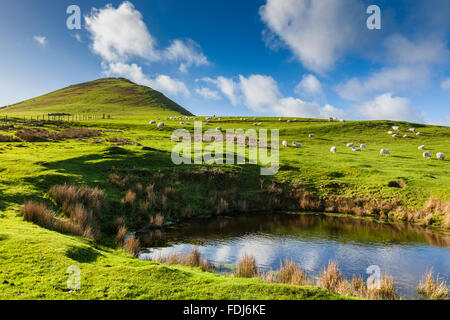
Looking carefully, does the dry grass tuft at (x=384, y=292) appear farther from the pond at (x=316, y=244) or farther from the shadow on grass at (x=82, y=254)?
the shadow on grass at (x=82, y=254)

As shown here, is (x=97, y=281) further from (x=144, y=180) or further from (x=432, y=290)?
(x=144, y=180)

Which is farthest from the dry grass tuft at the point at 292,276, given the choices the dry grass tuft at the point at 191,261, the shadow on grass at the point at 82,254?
the shadow on grass at the point at 82,254

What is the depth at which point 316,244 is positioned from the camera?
20.8 metres

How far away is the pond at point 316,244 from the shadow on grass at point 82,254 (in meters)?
4.89

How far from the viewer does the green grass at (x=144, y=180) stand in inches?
356

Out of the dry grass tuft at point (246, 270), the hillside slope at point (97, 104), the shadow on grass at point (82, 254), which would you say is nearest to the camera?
the shadow on grass at point (82, 254)

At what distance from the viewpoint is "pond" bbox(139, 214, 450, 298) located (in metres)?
16.9

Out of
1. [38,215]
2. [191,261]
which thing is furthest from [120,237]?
[191,261]

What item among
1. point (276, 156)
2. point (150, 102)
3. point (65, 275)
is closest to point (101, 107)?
point (150, 102)

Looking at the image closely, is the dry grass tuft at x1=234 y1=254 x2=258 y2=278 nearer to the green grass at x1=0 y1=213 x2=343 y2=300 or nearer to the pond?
the pond

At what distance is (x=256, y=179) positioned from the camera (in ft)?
113

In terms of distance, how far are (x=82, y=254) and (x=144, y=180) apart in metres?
18.0

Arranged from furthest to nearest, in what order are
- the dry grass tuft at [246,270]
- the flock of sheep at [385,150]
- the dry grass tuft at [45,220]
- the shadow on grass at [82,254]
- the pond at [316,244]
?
the flock of sheep at [385,150], the pond at [316,244], the dry grass tuft at [45,220], the dry grass tuft at [246,270], the shadow on grass at [82,254]
